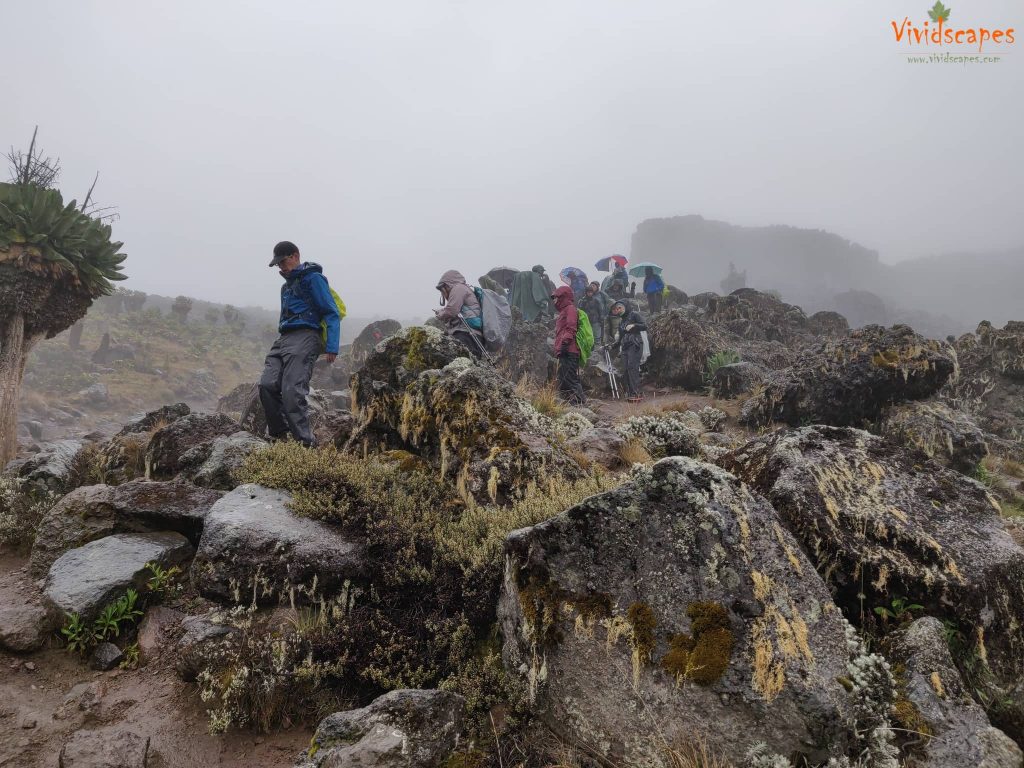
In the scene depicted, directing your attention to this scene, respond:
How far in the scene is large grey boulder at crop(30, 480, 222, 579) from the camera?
466 centimetres

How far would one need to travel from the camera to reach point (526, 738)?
112 inches

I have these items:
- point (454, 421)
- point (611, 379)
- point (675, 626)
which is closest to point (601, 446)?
point (454, 421)

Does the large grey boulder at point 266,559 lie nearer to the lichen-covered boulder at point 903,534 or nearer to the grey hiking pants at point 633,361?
the lichen-covered boulder at point 903,534

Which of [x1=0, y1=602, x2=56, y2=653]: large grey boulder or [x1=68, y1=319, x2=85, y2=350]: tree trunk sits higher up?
[x1=68, y1=319, x2=85, y2=350]: tree trunk

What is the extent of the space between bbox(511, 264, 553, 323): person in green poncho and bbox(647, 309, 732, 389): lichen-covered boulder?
329 inches

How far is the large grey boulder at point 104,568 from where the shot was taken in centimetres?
386

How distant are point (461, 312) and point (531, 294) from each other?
606 inches

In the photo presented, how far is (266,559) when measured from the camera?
13.0ft

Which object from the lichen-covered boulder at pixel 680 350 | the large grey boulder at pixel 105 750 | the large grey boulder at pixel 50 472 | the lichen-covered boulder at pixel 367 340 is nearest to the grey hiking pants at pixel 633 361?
the lichen-covered boulder at pixel 680 350

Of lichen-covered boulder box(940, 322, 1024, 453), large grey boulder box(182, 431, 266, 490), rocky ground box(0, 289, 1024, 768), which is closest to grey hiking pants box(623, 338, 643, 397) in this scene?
lichen-covered boulder box(940, 322, 1024, 453)

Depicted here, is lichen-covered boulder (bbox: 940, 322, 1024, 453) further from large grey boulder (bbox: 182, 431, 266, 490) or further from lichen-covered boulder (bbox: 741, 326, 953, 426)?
large grey boulder (bbox: 182, 431, 266, 490)

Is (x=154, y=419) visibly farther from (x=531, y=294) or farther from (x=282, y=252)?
(x=531, y=294)

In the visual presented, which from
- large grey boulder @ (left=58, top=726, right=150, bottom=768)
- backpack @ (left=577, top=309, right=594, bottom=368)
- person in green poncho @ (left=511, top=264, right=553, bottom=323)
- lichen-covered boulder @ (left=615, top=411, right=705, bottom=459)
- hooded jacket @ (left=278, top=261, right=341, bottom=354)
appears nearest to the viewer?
large grey boulder @ (left=58, top=726, right=150, bottom=768)

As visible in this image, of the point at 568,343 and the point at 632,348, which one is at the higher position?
the point at 568,343
